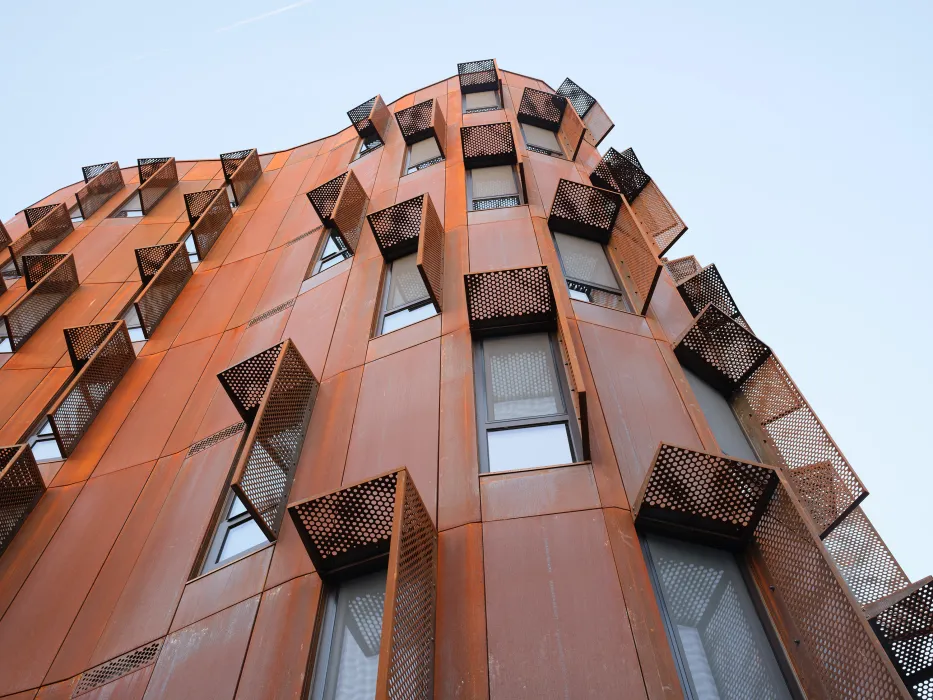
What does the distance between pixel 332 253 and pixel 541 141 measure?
7.37 m

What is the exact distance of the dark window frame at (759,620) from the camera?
5492 millimetres

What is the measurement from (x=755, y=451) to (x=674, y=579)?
3.91 meters

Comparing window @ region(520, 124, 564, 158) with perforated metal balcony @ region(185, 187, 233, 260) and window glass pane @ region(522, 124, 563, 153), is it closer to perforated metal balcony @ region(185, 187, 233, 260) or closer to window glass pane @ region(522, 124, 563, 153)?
window glass pane @ region(522, 124, 563, 153)

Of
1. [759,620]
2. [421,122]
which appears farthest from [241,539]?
[421,122]

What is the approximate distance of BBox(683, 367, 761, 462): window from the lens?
29.9 feet

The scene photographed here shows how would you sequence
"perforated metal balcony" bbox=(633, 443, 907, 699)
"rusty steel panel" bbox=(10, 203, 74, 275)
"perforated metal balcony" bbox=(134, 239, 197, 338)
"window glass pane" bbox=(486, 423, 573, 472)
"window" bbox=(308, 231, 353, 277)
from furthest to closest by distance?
1. "rusty steel panel" bbox=(10, 203, 74, 275)
2. "perforated metal balcony" bbox=(134, 239, 197, 338)
3. "window" bbox=(308, 231, 353, 277)
4. "window glass pane" bbox=(486, 423, 573, 472)
5. "perforated metal balcony" bbox=(633, 443, 907, 699)

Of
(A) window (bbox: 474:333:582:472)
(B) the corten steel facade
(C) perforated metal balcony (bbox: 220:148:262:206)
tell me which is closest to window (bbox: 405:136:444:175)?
(B) the corten steel facade

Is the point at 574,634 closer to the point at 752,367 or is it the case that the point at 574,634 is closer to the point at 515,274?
the point at 515,274

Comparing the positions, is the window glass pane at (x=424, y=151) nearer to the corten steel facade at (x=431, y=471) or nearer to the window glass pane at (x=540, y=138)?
the corten steel facade at (x=431, y=471)

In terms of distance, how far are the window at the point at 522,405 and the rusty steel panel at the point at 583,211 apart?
154 inches

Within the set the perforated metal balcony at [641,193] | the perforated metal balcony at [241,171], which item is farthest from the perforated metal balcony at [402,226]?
the perforated metal balcony at [241,171]

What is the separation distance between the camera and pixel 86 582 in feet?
31.2

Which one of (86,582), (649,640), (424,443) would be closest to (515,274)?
(424,443)

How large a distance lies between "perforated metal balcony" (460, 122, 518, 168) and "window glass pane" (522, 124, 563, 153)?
2.17 m
